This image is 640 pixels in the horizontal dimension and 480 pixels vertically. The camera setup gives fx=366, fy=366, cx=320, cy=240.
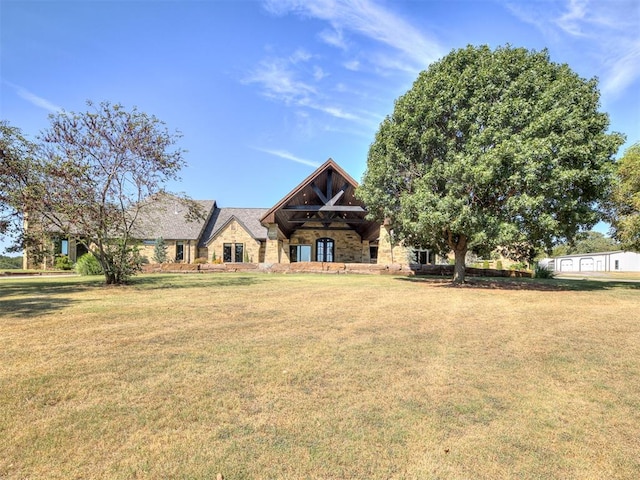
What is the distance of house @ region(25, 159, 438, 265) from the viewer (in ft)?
76.7

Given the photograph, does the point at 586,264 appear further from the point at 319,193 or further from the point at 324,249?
the point at 319,193

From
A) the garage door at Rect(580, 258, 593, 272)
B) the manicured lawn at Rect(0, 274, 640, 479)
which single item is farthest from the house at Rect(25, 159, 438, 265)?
the garage door at Rect(580, 258, 593, 272)

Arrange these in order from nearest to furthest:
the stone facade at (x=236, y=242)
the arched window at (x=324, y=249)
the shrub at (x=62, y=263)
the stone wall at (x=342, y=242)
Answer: the stone wall at (x=342, y=242), the arched window at (x=324, y=249), the shrub at (x=62, y=263), the stone facade at (x=236, y=242)

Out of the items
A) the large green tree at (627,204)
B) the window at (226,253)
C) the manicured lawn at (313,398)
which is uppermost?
the large green tree at (627,204)

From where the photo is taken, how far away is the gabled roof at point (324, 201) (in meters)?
22.5

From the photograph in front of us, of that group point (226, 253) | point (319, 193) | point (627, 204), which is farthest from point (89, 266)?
point (627, 204)

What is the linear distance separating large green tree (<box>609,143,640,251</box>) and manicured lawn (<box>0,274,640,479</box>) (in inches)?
450

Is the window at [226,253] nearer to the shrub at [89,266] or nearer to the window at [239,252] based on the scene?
the window at [239,252]

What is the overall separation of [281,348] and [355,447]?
264 cm

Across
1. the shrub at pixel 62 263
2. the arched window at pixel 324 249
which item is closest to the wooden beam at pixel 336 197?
the arched window at pixel 324 249

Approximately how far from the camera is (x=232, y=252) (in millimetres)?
32500

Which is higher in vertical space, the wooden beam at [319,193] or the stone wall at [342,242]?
the wooden beam at [319,193]

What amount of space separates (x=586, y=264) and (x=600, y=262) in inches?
119

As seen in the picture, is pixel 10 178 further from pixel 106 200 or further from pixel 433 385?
pixel 433 385
